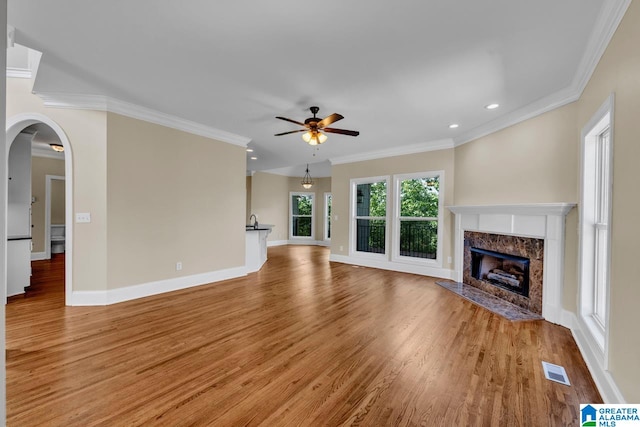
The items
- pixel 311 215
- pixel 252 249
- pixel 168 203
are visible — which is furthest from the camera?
pixel 311 215

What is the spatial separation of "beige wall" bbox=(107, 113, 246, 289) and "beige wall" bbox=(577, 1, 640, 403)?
16.4 feet

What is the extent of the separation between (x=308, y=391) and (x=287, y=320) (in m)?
1.29

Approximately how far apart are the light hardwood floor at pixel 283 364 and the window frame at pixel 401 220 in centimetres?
161

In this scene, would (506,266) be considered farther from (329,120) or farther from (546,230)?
(329,120)

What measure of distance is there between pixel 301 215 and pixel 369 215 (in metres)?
5.00

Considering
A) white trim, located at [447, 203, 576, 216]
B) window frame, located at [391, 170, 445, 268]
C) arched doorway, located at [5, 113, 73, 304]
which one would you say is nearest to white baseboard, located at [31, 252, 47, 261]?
arched doorway, located at [5, 113, 73, 304]

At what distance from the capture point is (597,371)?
2.06 metres

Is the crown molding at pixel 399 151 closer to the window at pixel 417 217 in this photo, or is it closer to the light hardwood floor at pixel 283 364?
the window at pixel 417 217

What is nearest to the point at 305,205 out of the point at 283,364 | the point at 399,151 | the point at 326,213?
the point at 326,213

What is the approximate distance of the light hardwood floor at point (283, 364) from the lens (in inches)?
67.3

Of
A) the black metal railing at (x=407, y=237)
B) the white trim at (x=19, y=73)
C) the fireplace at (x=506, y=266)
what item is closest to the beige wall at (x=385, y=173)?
the black metal railing at (x=407, y=237)

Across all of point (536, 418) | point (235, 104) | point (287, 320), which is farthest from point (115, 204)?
point (536, 418)

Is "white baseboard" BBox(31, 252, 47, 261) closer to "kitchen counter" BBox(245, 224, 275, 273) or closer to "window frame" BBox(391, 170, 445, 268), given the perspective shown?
"kitchen counter" BBox(245, 224, 275, 273)

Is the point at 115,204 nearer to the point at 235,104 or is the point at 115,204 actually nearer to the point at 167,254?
the point at 167,254
